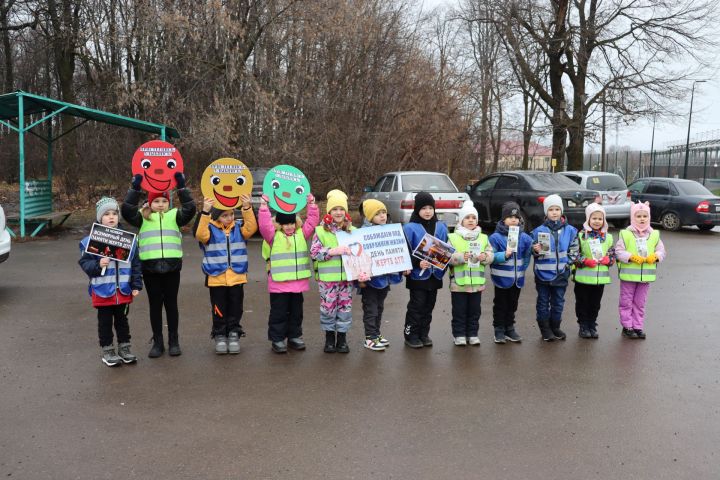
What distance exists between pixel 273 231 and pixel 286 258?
10.4 inches

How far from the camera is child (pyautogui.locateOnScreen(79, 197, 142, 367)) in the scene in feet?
17.2

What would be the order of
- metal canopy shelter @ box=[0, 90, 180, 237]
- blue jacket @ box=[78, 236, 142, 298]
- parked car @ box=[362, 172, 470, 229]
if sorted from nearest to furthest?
blue jacket @ box=[78, 236, 142, 298], metal canopy shelter @ box=[0, 90, 180, 237], parked car @ box=[362, 172, 470, 229]

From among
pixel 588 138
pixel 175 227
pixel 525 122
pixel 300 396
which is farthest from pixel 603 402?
pixel 525 122

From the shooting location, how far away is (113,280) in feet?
17.4

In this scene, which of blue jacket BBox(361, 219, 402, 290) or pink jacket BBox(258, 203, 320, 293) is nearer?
pink jacket BBox(258, 203, 320, 293)

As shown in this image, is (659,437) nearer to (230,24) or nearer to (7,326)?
(7,326)

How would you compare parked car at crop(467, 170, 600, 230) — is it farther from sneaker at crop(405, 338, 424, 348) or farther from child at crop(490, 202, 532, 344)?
sneaker at crop(405, 338, 424, 348)

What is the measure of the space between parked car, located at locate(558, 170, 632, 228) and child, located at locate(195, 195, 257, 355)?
11.7 metres

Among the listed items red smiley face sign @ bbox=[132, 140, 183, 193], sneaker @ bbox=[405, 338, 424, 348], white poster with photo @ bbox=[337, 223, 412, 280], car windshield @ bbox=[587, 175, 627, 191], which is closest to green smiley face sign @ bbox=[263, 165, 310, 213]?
white poster with photo @ bbox=[337, 223, 412, 280]

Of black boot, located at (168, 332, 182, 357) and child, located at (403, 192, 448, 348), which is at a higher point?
child, located at (403, 192, 448, 348)

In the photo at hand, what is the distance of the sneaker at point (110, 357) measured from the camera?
536cm

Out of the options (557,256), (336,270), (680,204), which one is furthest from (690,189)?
(336,270)

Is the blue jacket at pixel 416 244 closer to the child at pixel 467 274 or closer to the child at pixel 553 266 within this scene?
the child at pixel 467 274

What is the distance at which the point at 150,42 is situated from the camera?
16.9 meters
